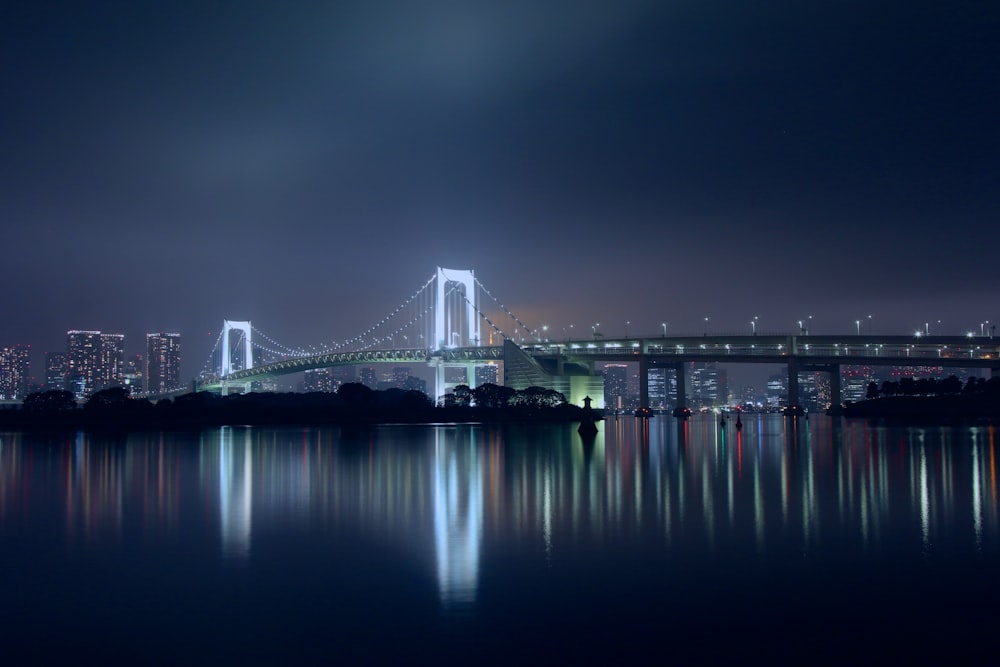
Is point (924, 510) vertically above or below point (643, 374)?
below

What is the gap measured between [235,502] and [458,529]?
433 cm

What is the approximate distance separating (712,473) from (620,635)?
1127 centimetres

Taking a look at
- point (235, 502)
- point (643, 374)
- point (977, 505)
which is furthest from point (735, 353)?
point (235, 502)

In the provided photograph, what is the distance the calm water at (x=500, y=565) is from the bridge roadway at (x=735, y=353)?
36397 mm

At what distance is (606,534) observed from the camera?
29.3 ft

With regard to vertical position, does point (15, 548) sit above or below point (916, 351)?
below

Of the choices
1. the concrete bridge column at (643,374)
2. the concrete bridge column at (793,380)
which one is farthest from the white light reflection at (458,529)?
the concrete bridge column at (793,380)

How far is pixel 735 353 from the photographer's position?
54969 millimetres

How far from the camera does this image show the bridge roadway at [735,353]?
4819cm

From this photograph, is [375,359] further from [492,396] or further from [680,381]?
[680,381]

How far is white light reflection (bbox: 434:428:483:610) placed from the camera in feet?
21.4

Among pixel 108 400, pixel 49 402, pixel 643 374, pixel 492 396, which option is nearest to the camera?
pixel 49 402

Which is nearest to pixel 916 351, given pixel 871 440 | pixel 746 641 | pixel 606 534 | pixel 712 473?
pixel 871 440

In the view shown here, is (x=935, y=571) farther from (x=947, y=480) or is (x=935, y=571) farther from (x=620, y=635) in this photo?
(x=947, y=480)
